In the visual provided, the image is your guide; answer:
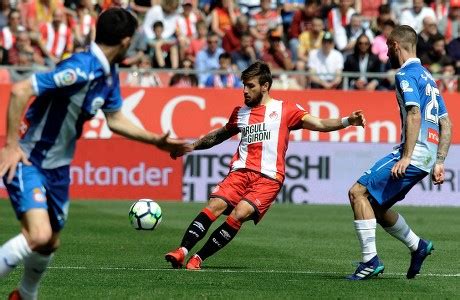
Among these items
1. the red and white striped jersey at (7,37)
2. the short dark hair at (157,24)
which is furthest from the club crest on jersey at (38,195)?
the short dark hair at (157,24)

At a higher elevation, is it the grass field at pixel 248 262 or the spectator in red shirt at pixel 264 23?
the spectator in red shirt at pixel 264 23

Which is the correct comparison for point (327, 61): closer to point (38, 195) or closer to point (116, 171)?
point (116, 171)

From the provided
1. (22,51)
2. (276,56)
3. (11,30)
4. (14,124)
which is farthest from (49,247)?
(276,56)

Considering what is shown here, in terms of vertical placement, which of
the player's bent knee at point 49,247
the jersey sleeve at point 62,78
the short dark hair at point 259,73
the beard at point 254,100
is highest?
the jersey sleeve at point 62,78

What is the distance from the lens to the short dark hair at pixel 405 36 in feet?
36.0

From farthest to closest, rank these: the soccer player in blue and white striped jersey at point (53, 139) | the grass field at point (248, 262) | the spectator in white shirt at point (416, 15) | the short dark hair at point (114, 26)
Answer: the spectator in white shirt at point (416, 15) → the grass field at point (248, 262) → the short dark hair at point (114, 26) → the soccer player in blue and white striped jersey at point (53, 139)

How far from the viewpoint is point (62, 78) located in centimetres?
816

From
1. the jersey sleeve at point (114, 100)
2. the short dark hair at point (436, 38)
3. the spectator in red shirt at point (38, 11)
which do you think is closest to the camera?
the jersey sleeve at point (114, 100)

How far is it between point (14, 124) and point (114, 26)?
100 cm

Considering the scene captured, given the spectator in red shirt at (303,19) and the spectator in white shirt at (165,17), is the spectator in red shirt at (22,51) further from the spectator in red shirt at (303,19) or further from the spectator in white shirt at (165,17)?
the spectator in red shirt at (303,19)

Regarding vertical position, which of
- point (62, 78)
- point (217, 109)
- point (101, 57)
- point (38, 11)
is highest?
point (101, 57)

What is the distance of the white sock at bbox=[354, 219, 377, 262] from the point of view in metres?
11.1

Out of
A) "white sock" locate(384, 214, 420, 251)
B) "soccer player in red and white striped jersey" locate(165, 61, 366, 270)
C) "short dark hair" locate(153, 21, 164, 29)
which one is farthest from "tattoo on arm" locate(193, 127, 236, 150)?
"short dark hair" locate(153, 21, 164, 29)

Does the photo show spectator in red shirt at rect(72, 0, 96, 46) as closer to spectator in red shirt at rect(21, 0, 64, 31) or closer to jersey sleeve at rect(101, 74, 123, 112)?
spectator in red shirt at rect(21, 0, 64, 31)
